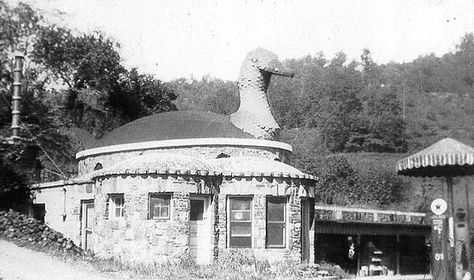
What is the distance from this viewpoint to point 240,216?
Answer: 22406mm

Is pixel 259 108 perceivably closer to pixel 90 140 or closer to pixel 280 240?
pixel 280 240

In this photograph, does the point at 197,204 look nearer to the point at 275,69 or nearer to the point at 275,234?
the point at 275,234

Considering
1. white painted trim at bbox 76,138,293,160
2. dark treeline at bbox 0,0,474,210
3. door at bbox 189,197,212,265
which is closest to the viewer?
door at bbox 189,197,212,265

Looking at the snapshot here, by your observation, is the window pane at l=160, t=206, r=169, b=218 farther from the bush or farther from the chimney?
the chimney

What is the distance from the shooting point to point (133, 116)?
51.8 metres

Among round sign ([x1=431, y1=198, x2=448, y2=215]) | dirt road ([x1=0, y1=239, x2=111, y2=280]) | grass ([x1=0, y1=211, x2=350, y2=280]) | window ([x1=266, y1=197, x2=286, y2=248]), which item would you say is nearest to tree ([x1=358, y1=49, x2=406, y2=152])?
window ([x1=266, y1=197, x2=286, y2=248])

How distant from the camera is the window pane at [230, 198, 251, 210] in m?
22.5

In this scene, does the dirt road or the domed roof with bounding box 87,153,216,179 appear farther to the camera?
the domed roof with bounding box 87,153,216,179

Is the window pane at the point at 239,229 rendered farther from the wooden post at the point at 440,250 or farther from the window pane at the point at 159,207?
the wooden post at the point at 440,250

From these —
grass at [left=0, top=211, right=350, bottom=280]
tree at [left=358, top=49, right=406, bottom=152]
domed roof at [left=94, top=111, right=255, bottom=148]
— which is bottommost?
grass at [left=0, top=211, right=350, bottom=280]

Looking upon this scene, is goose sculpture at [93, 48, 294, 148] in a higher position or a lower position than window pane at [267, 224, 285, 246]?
higher

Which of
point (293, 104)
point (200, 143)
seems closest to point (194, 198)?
point (200, 143)

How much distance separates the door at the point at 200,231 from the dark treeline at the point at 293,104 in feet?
36.0

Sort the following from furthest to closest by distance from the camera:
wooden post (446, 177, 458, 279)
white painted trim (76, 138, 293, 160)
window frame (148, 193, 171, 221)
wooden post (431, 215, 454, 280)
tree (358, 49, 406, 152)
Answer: tree (358, 49, 406, 152) → white painted trim (76, 138, 293, 160) → window frame (148, 193, 171, 221) → wooden post (446, 177, 458, 279) → wooden post (431, 215, 454, 280)
